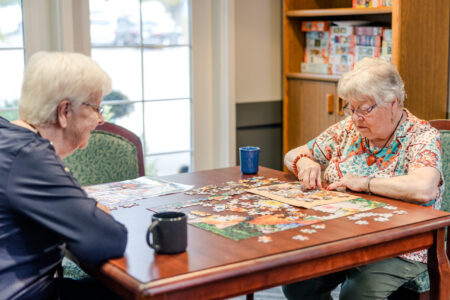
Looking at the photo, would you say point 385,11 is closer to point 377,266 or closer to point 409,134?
point 409,134

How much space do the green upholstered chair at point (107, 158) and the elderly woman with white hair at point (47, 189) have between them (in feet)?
2.91

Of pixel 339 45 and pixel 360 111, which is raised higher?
pixel 339 45

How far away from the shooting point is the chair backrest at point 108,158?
8.84 ft

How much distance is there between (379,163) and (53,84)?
1.26m

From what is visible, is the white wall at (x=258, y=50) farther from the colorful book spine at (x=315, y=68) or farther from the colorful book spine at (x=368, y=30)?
the colorful book spine at (x=368, y=30)

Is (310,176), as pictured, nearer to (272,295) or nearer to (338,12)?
(272,295)

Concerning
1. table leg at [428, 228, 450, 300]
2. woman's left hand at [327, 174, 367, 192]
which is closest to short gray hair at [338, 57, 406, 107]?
woman's left hand at [327, 174, 367, 192]

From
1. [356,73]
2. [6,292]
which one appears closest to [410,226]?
[356,73]

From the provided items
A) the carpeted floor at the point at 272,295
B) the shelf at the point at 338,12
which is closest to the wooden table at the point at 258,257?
the carpeted floor at the point at 272,295

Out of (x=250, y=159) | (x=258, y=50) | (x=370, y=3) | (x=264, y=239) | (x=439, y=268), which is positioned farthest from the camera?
(x=258, y=50)

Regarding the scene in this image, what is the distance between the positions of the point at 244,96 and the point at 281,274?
272cm

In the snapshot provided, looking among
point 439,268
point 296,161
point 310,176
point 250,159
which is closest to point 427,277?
point 439,268

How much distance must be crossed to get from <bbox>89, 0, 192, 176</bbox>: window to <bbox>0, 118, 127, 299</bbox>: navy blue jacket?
2210 mm

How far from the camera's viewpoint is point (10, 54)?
3.48m
